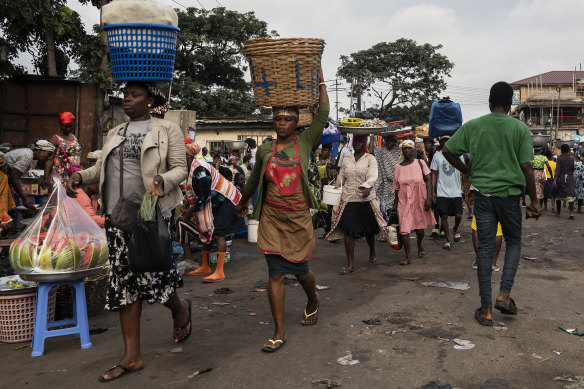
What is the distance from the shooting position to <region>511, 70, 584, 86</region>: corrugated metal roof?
66.4 metres

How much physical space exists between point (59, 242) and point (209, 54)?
29.7 metres

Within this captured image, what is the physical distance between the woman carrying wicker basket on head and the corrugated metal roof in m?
69.2

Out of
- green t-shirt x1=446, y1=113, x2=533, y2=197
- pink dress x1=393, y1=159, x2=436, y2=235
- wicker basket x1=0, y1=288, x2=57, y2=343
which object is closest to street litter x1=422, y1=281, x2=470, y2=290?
green t-shirt x1=446, y1=113, x2=533, y2=197

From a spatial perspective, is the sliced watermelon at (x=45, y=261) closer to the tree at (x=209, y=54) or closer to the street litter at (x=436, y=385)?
the street litter at (x=436, y=385)

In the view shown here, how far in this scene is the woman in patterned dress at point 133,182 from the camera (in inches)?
146

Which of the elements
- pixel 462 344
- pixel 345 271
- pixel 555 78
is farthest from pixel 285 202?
pixel 555 78

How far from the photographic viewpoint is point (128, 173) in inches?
148

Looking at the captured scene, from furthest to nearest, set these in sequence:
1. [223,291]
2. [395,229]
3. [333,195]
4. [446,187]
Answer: [446,187], [395,229], [333,195], [223,291]

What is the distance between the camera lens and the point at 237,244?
387 inches

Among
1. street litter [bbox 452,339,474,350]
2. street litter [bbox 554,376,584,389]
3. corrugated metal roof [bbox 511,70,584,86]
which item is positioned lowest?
street litter [bbox 554,376,584,389]

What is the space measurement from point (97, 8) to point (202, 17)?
15.8 m

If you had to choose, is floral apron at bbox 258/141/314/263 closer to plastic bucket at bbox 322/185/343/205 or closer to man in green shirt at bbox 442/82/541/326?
man in green shirt at bbox 442/82/541/326

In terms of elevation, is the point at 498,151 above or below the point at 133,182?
above

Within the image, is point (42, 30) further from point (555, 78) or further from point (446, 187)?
point (555, 78)
